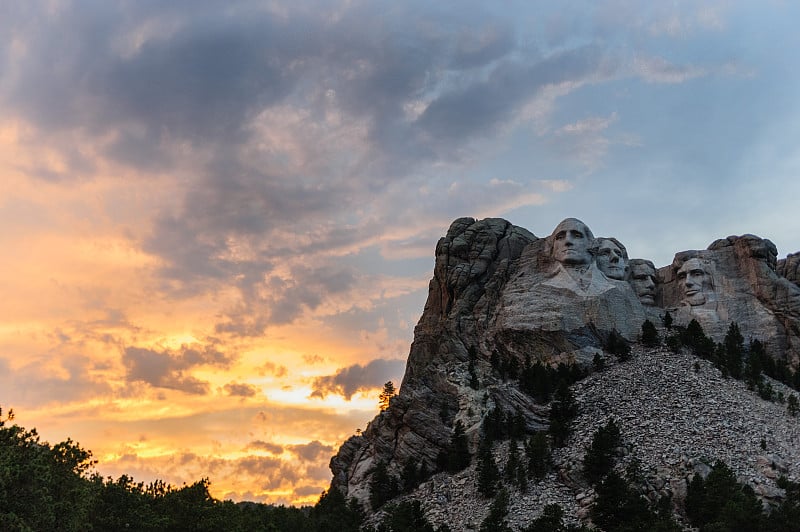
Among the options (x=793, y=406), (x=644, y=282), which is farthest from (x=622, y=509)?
(x=644, y=282)

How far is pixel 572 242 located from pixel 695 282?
38.7ft

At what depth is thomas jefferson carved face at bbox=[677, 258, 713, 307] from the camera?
80375 millimetres

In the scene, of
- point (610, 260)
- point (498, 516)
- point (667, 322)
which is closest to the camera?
point (498, 516)

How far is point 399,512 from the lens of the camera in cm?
5528

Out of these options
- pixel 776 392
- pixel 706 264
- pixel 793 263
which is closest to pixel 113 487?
pixel 776 392

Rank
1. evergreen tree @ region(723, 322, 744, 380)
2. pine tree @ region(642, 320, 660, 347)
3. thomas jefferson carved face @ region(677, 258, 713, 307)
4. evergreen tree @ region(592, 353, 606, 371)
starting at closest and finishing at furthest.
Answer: evergreen tree @ region(723, 322, 744, 380) → evergreen tree @ region(592, 353, 606, 371) → pine tree @ region(642, 320, 660, 347) → thomas jefferson carved face @ region(677, 258, 713, 307)

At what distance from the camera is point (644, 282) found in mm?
83688

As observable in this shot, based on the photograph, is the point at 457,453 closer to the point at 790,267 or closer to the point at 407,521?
the point at 407,521

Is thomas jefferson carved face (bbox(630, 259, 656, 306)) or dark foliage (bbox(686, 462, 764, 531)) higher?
thomas jefferson carved face (bbox(630, 259, 656, 306))

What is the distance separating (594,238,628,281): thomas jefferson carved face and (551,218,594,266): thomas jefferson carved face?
167cm

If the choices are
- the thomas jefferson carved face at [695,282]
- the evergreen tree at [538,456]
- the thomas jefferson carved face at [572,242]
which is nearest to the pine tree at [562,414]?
the evergreen tree at [538,456]

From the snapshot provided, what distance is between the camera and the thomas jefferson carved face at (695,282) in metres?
80.4

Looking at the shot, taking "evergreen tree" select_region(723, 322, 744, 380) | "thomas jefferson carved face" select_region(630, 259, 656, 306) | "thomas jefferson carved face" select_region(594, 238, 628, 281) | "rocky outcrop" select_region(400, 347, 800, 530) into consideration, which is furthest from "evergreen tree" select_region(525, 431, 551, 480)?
"thomas jefferson carved face" select_region(630, 259, 656, 306)

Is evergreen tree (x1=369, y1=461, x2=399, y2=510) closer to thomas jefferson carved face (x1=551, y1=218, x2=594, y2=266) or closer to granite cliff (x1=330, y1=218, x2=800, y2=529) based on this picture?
granite cliff (x1=330, y1=218, x2=800, y2=529)
